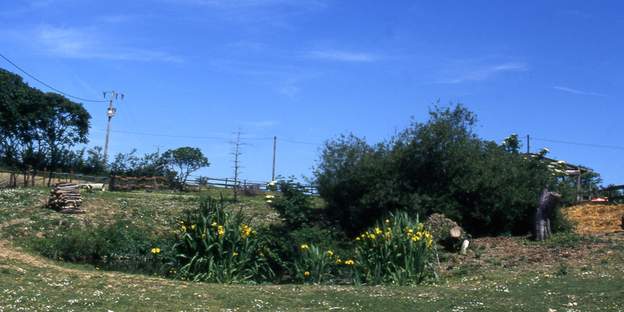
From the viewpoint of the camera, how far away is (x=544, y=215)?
2641 centimetres

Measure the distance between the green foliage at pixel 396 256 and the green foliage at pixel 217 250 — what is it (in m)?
2.89

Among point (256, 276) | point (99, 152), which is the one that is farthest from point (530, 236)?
point (99, 152)

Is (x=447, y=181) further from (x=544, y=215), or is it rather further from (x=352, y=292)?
(x=352, y=292)

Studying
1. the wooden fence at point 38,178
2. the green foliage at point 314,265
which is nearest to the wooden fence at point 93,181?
the wooden fence at point 38,178

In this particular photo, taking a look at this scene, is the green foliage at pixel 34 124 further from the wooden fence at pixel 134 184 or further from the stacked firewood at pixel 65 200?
the stacked firewood at pixel 65 200

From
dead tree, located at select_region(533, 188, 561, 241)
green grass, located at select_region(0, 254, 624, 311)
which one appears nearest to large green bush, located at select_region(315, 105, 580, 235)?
dead tree, located at select_region(533, 188, 561, 241)

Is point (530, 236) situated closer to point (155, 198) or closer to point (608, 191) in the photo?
point (608, 191)

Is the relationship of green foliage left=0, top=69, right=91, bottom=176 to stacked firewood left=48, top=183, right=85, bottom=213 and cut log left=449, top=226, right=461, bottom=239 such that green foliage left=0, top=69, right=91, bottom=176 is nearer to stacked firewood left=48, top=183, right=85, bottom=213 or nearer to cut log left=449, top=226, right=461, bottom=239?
stacked firewood left=48, top=183, right=85, bottom=213

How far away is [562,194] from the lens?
29.7m

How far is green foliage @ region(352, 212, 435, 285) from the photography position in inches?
752

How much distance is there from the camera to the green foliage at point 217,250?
20031 mm

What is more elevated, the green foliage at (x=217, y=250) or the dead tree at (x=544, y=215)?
the dead tree at (x=544, y=215)

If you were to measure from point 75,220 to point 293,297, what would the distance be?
20608 millimetres

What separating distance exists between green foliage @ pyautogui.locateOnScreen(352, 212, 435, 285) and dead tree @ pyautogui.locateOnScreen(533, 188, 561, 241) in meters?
7.45
